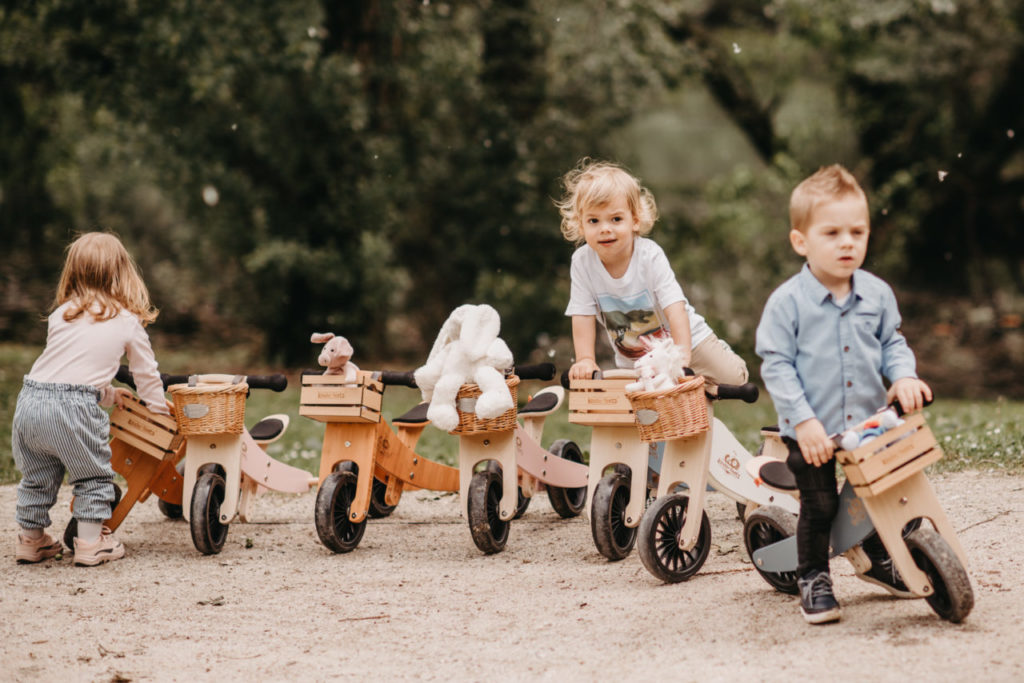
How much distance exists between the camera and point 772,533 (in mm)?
4531

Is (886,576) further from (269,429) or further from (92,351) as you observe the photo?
(92,351)

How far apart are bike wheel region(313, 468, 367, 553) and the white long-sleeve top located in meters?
1.03

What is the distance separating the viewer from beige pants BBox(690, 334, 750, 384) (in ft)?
18.0

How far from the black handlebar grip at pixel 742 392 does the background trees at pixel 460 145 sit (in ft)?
30.1

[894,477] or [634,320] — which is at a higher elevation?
[634,320]

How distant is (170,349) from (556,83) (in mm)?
8133

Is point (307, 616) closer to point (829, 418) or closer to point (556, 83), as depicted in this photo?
point (829, 418)

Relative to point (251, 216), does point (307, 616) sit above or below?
below

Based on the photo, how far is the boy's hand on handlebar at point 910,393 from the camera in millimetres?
3889

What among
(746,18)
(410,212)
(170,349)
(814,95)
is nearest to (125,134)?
(410,212)

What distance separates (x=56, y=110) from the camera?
16.8 metres

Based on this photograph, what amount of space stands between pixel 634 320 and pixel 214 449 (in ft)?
7.23

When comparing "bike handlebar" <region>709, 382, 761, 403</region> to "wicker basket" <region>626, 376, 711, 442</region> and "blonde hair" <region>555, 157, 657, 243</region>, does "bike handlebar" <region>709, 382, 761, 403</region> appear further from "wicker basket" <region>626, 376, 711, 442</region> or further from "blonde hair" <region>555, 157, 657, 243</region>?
"blonde hair" <region>555, 157, 657, 243</region>

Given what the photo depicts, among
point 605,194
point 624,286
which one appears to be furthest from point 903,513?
point 605,194
